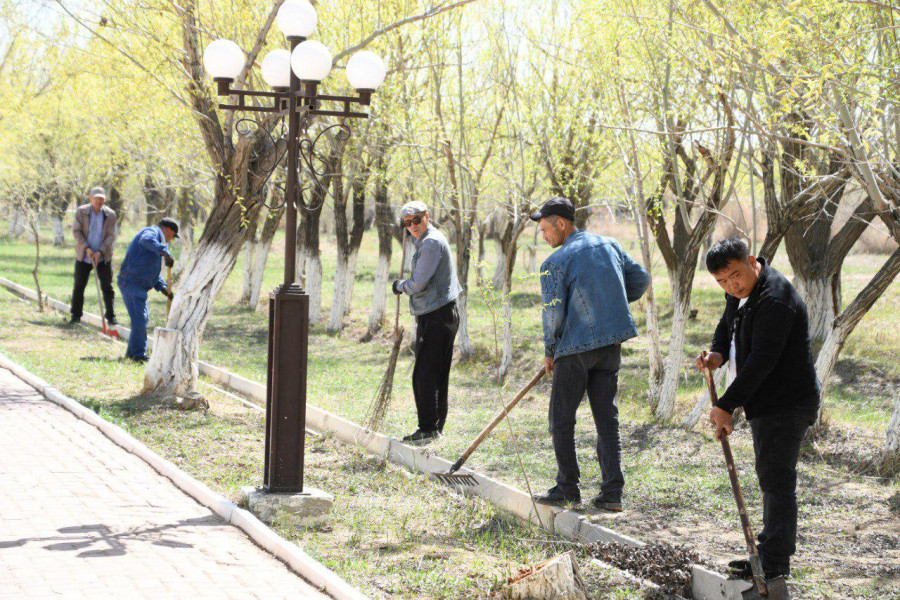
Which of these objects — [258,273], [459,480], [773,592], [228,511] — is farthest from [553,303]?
[258,273]

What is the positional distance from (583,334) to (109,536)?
296cm

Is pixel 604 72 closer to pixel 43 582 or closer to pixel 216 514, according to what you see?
pixel 216 514

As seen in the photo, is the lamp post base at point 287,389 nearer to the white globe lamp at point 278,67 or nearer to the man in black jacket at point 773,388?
the white globe lamp at point 278,67

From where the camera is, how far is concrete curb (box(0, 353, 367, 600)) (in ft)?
15.6

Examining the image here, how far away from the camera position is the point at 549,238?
20.1 ft

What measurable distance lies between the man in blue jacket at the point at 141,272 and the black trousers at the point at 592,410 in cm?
723

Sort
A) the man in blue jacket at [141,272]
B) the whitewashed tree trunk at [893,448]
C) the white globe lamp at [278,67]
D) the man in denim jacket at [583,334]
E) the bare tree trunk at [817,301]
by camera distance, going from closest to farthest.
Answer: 1. the man in denim jacket at [583,334]
2. the white globe lamp at [278,67]
3. the whitewashed tree trunk at [893,448]
4. the man in blue jacket at [141,272]
5. the bare tree trunk at [817,301]

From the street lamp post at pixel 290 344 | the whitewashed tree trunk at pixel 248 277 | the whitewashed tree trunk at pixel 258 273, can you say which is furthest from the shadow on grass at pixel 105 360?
the whitewashed tree trunk at pixel 248 277

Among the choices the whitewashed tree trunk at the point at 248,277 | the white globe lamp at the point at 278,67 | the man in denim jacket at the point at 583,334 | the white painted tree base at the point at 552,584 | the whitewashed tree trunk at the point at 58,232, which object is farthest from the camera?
the whitewashed tree trunk at the point at 58,232

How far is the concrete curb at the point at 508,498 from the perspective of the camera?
470 cm

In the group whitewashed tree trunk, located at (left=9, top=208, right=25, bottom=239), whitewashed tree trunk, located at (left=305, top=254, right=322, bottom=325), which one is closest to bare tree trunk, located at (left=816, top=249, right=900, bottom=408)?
whitewashed tree trunk, located at (left=305, top=254, right=322, bottom=325)

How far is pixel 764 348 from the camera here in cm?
452

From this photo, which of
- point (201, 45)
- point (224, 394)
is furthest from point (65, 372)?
point (201, 45)

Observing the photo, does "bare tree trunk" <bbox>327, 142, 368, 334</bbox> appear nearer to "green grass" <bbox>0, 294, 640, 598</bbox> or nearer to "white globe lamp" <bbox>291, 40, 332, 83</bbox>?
"green grass" <bbox>0, 294, 640, 598</bbox>
